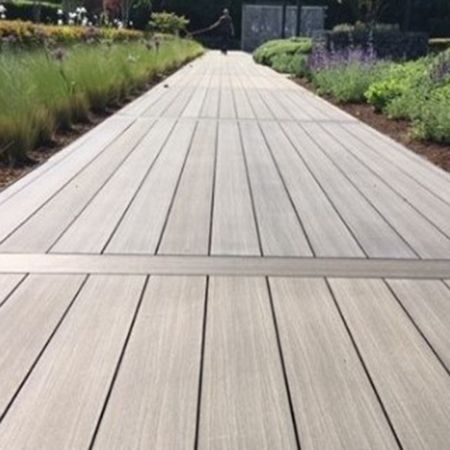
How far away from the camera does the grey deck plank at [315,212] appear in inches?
133

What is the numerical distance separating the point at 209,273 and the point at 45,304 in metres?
0.72

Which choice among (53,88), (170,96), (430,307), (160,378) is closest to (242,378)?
(160,378)

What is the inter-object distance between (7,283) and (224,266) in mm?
922

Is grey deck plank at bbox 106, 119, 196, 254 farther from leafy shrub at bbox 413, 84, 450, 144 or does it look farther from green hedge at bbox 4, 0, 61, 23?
green hedge at bbox 4, 0, 61, 23

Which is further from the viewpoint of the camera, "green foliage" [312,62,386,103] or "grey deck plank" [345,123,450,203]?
"green foliage" [312,62,386,103]

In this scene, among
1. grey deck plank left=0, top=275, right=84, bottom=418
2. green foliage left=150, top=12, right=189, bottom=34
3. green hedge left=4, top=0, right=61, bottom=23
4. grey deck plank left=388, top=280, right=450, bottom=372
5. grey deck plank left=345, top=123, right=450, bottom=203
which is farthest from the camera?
green foliage left=150, top=12, right=189, bottom=34

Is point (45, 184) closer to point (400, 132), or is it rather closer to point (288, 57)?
point (400, 132)

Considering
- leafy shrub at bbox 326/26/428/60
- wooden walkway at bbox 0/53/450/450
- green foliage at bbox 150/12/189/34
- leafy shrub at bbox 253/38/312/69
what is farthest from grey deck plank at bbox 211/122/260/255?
green foliage at bbox 150/12/189/34

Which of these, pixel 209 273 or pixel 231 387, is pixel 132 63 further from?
pixel 231 387

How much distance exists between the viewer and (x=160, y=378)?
2127 mm

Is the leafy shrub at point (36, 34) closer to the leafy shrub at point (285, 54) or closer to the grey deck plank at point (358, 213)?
the grey deck plank at point (358, 213)

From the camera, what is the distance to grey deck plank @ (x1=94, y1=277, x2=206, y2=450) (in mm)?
1835

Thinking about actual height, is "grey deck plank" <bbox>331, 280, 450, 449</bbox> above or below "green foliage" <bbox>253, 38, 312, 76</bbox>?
above

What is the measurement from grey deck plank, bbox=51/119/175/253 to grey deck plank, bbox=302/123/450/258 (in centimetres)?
150
